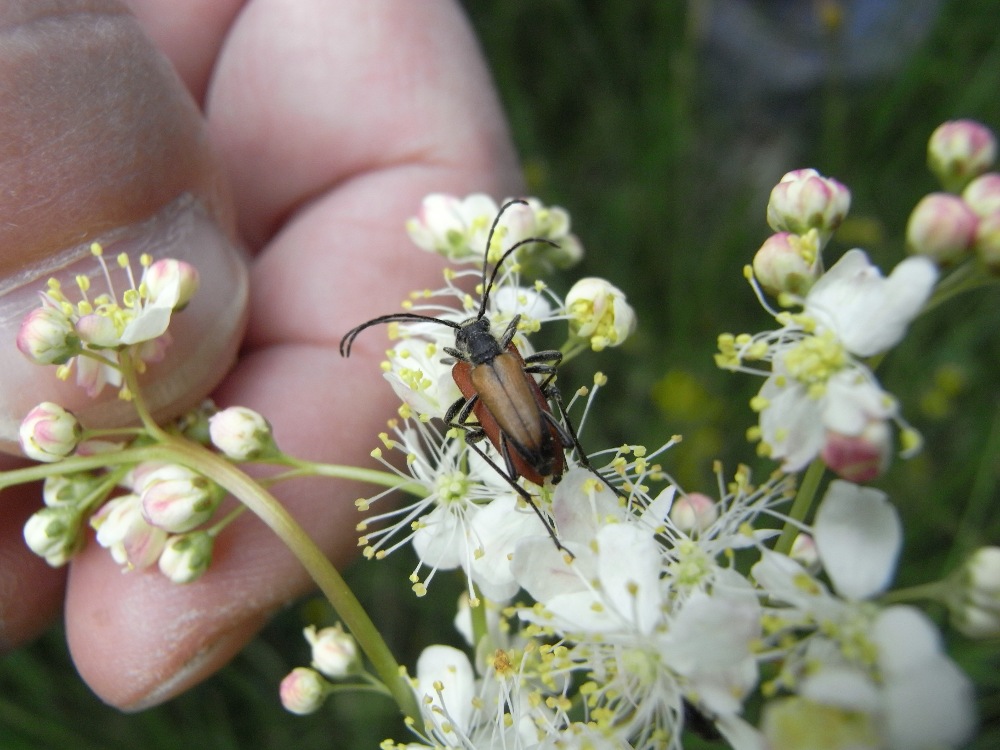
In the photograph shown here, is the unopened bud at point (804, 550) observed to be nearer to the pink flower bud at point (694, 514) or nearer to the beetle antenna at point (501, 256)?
the pink flower bud at point (694, 514)

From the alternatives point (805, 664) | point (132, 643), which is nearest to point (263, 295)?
point (132, 643)

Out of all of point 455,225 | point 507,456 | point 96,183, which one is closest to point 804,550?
point 507,456

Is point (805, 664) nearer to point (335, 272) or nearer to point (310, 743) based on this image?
point (335, 272)

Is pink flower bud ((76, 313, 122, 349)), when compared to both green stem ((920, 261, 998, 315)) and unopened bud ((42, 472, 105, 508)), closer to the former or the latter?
unopened bud ((42, 472, 105, 508))

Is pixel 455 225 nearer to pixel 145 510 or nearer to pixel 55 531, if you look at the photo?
pixel 145 510

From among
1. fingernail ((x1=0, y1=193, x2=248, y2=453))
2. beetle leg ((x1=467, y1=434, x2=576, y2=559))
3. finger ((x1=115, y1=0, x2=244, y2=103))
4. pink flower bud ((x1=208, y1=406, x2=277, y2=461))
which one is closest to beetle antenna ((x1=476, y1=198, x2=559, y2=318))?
beetle leg ((x1=467, y1=434, x2=576, y2=559))

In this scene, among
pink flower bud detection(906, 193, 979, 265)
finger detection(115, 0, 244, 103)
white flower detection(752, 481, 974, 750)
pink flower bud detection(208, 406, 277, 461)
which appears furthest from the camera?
finger detection(115, 0, 244, 103)
